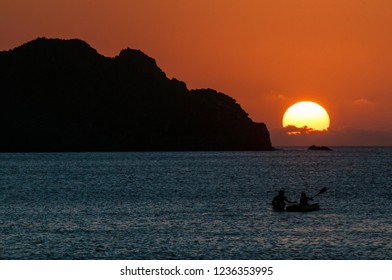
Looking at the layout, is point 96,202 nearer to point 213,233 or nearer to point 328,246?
point 213,233

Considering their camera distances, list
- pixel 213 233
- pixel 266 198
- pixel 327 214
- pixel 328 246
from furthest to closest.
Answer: pixel 266 198 < pixel 327 214 < pixel 213 233 < pixel 328 246

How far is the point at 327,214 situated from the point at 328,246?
19.1m

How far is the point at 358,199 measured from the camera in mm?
86500

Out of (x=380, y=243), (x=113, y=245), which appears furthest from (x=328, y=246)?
(x=113, y=245)

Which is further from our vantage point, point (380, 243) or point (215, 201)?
point (215, 201)

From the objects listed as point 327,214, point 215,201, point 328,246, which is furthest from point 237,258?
point 215,201
